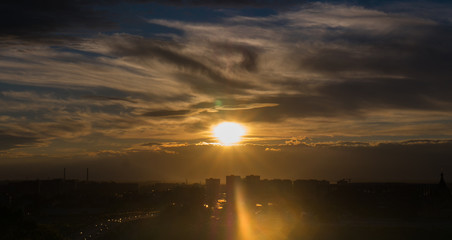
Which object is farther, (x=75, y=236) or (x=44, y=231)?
(x=75, y=236)

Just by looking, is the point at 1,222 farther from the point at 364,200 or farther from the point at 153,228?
the point at 364,200

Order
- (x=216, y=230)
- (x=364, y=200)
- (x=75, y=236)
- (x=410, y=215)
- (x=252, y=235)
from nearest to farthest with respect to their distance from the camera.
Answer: (x=75, y=236), (x=252, y=235), (x=216, y=230), (x=410, y=215), (x=364, y=200)

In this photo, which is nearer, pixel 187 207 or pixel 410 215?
pixel 187 207

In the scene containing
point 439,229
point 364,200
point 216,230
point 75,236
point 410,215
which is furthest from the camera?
point 364,200

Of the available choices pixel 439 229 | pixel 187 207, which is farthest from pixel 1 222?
pixel 439 229

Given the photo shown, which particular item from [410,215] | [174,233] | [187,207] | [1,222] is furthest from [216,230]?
[410,215]

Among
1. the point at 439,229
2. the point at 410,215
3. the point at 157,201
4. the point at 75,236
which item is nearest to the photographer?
the point at 75,236

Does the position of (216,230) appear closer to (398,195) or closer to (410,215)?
(410,215)

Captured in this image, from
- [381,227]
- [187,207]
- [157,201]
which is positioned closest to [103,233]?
[187,207]

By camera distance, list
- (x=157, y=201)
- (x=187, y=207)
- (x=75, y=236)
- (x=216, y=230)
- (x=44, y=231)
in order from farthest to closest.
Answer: (x=157, y=201) < (x=187, y=207) < (x=216, y=230) < (x=75, y=236) < (x=44, y=231)
